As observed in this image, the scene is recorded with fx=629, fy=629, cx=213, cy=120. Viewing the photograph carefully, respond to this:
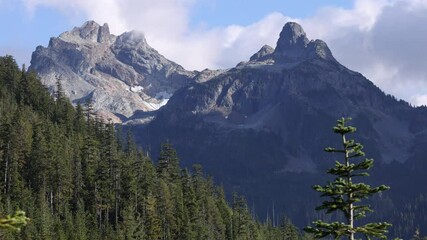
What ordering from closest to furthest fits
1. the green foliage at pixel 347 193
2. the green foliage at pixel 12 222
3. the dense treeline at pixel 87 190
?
the green foliage at pixel 12 222, the green foliage at pixel 347 193, the dense treeline at pixel 87 190

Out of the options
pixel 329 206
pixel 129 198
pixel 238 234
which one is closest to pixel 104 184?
pixel 129 198

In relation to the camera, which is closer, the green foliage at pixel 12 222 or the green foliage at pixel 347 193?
the green foliage at pixel 12 222

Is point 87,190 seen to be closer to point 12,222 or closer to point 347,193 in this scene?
point 347,193

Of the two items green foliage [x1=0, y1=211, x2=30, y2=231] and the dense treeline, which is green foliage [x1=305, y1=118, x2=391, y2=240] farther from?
the dense treeline

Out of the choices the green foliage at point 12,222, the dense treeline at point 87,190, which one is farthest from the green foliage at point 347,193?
the dense treeline at point 87,190

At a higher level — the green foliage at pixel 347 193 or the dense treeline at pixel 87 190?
the dense treeline at pixel 87 190

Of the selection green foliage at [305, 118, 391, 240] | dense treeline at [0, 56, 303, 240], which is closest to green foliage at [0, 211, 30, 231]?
green foliage at [305, 118, 391, 240]

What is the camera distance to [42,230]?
262 ft

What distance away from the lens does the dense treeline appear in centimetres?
9094

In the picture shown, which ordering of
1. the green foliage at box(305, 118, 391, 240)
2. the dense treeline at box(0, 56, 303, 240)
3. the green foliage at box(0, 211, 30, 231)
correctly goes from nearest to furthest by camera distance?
the green foliage at box(0, 211, 30, 231), the green foliage at box(305, 118, 391, 240), the dense treeline at box(0, 56, 303, 240)

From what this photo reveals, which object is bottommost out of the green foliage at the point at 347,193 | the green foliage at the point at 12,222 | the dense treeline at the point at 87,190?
the green foliage at the point at 12,222

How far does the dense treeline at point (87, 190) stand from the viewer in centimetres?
9094

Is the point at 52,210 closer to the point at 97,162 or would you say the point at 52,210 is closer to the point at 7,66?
the point at 97,162

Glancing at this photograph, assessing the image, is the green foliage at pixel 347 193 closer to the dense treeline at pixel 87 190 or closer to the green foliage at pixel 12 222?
the green foliage at pixel 12 222
